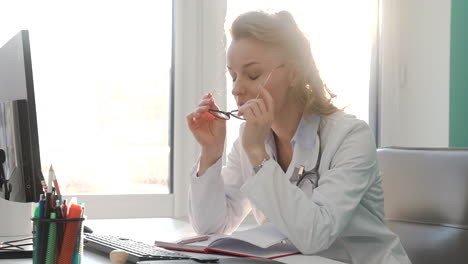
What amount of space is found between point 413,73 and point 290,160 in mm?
1277

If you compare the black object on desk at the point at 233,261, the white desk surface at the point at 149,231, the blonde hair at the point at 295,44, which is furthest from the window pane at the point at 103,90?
the black object on desk at the point at 233,261

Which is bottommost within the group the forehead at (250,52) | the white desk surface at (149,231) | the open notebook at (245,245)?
the white desk surface at (149,231)

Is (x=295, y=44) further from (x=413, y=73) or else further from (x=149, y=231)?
(x=413, y=73)

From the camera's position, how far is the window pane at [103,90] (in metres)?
2.25

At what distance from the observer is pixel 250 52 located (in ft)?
5.20

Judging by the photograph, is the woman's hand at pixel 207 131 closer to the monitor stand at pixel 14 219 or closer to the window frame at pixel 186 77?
the monitor stand at pixel 14 219

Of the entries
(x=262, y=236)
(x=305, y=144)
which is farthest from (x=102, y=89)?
(x=262, y=236)

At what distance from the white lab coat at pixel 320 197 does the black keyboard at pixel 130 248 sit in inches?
12.7

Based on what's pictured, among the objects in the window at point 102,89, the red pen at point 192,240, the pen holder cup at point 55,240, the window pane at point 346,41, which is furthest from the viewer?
the window pane at point 346,41

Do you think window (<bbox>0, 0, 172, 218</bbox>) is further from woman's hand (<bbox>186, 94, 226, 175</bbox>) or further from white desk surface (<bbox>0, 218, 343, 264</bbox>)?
woman's hand (<bbox>186, 94, 226, 175</bbox>)

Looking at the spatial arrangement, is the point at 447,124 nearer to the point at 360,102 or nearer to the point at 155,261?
the point at 360,102

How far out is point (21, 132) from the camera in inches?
50.4

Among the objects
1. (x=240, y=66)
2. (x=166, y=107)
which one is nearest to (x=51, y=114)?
(x=166, y=107)

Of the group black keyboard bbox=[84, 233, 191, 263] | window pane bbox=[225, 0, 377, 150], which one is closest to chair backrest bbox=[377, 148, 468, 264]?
black keyboard bbox=[84, 233, 191, 263]
